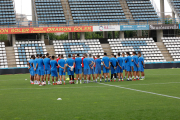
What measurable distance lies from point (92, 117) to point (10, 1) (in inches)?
1537

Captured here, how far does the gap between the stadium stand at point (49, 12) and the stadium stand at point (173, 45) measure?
16.3m

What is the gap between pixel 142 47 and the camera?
4047cm

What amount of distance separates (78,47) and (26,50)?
7.41 m

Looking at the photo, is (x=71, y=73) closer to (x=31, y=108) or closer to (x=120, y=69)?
(x=120, y=69)

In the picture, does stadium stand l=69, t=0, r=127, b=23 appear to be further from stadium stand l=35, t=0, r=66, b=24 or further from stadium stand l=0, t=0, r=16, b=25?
stadium stand l=0, t=0, r=16, b=25

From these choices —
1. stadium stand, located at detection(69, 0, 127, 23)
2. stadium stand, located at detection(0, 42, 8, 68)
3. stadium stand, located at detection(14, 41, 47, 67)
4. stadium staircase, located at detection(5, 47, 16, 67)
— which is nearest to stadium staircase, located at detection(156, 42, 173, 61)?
stadium stand, located at detection(69, 0, 127, 23)

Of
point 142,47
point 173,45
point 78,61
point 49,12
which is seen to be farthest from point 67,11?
point 78,61

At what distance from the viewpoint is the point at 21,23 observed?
39781 millimetres

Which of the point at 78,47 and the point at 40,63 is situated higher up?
the point at 78,47

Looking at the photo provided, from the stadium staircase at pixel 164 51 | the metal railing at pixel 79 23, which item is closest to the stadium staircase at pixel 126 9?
the metal railing at pixel 79 23

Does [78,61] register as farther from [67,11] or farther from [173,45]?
[173,45]

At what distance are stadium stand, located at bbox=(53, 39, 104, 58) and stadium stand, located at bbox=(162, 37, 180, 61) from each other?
10.5 meters

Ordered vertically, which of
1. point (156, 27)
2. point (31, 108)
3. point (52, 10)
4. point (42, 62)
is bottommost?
point (31, 108)

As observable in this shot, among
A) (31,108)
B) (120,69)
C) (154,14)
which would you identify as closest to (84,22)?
(154,14)
